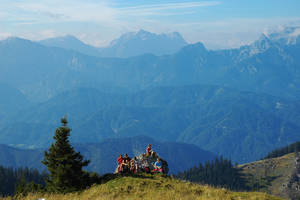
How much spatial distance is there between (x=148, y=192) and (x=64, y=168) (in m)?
7.50

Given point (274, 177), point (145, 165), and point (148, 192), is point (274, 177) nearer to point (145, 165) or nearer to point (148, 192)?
point (145, 165)

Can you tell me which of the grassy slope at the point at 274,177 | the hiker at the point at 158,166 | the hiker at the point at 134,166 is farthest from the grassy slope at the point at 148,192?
the grassy slope at the point at 274,177

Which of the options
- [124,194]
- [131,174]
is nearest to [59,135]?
[131,174]

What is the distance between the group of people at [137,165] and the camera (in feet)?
92.4

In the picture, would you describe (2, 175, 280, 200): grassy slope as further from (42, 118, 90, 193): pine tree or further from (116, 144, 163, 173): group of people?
(116, 144, 163, 173): group of people

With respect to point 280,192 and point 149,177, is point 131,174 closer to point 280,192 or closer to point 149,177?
point 149,177

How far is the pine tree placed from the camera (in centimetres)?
2444

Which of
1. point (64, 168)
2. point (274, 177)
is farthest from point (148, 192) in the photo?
point (274, 177)

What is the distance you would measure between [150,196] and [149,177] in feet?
22.2

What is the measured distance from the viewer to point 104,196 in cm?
2014

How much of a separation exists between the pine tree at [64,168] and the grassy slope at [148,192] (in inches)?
Answer: 78.3

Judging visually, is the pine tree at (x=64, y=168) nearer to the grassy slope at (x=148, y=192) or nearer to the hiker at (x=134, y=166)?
the grassy slope at (x=148, y=192)

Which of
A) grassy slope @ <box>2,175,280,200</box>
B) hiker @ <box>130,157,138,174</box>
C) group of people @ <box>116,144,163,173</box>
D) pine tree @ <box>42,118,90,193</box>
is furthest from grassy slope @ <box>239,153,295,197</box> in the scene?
pine tree @ <box>42,118,90,193</box>

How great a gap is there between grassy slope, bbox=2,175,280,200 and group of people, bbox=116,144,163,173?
3184 mm
